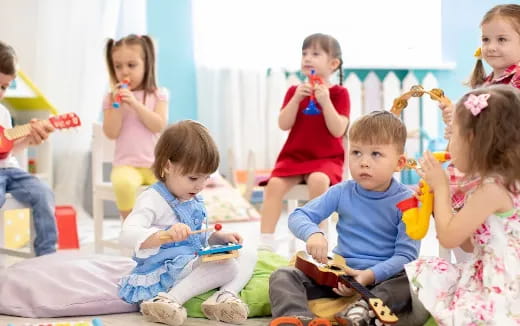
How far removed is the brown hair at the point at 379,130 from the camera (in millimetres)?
1821

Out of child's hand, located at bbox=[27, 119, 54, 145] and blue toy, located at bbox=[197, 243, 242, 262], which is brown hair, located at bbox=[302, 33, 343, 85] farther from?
blue toy, located at bbox=[197, 243, 242, 262]

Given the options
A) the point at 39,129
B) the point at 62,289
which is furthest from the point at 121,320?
the point at 39,129

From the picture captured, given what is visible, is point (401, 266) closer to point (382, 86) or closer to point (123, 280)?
point (123, 280)

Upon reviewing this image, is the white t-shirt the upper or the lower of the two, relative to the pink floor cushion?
upper

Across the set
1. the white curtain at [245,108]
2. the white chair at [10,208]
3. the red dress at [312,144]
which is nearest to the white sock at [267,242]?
the red dress at [312,144]

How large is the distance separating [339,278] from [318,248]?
81 mm

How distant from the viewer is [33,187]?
251 centimetres

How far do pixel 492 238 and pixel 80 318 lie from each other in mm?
1006

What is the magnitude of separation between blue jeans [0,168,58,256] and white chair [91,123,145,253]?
0.32m

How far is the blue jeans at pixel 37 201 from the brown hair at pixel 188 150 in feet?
2.48

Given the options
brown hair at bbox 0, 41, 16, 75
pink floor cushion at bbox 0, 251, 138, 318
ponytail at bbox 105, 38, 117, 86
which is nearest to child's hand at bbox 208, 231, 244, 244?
pink floor cushion at bbox 0, 251, 138, 318

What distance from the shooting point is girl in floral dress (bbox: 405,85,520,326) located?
4.90 feet

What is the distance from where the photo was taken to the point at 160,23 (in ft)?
13.9

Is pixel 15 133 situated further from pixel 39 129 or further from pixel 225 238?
pixel 225 238
